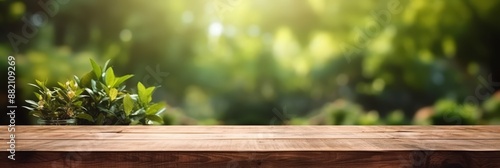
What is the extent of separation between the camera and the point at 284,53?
14.7ft

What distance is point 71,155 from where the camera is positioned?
107 cm

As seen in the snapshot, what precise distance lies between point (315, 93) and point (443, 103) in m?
1.09

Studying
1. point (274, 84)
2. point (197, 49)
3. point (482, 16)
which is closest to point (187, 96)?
point (197, 49)

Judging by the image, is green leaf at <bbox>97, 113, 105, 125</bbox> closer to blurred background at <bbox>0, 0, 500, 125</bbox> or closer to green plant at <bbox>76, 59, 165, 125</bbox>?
green plant at <bbox>76, 59, 165, 125</bbox>

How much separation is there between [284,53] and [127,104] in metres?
1.84

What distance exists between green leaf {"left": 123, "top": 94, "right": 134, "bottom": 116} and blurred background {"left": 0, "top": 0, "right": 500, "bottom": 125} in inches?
48.7

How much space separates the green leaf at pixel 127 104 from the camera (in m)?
2.93

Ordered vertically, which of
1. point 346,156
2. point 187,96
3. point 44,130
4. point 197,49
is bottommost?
point 346,156

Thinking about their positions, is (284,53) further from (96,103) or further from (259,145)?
(259,145)

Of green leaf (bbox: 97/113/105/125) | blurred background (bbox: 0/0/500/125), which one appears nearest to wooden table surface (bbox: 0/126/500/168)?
green leaf (bbox: 97/113/105/125)

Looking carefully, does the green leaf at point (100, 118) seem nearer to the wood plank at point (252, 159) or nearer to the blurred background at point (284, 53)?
the blurred background at point (284, 53)

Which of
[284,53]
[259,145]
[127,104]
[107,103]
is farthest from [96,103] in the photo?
[259,145]

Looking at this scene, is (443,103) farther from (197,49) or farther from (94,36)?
(94,36)

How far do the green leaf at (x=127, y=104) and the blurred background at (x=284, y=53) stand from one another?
1.24 metres
